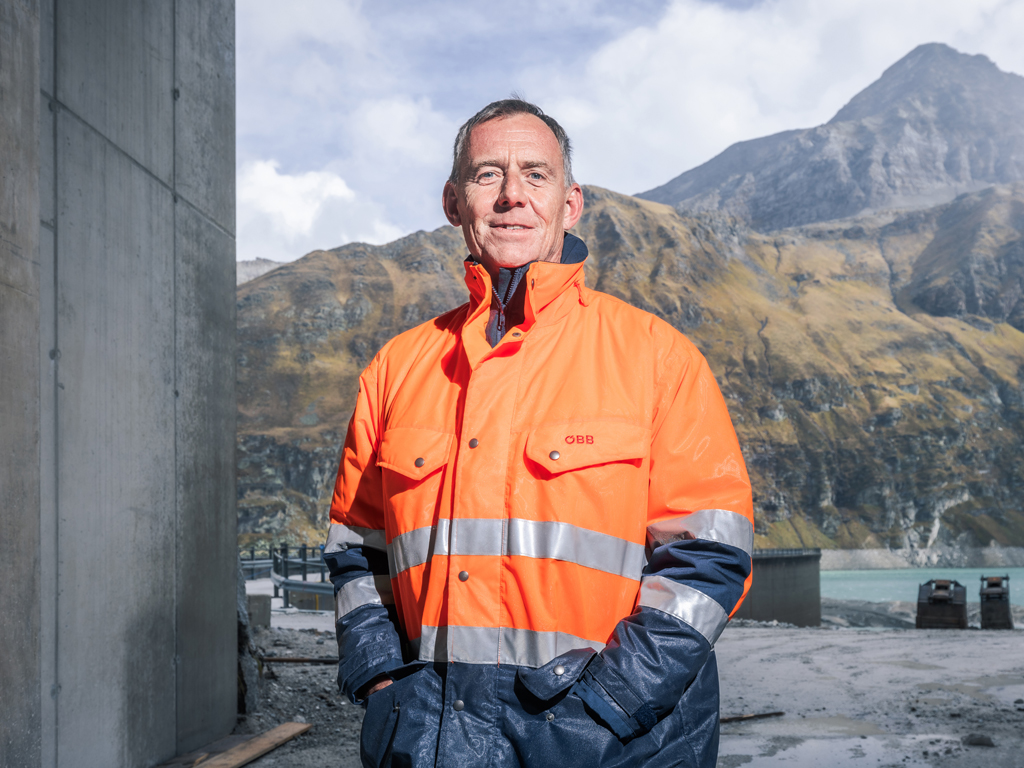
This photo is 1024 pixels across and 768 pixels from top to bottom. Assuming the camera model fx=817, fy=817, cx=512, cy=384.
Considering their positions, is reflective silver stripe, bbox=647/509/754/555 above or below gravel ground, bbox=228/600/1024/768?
above

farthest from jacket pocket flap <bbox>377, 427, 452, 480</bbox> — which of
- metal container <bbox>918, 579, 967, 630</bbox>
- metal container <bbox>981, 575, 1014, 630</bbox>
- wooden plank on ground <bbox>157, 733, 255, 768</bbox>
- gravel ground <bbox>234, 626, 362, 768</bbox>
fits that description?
metal container <bbox>981, 575, 1014, 630</bbox>

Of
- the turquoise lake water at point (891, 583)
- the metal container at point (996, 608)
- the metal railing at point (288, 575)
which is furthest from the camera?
the turquoise lake water at point (891, 583)

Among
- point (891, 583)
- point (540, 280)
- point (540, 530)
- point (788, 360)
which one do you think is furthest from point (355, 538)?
point (788, 360)

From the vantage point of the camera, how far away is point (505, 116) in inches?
87.2

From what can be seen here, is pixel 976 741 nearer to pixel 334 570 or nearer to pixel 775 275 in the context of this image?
pixel 334 570

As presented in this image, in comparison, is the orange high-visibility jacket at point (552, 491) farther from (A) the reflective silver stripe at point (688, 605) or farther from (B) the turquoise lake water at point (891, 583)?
(B) the turquoise lake water at point (891, 583)

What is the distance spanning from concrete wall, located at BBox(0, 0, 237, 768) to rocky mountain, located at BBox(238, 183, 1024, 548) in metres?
112

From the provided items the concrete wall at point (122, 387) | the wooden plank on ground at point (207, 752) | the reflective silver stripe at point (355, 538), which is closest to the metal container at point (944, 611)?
the wooden plank on ground at point (207, 752)

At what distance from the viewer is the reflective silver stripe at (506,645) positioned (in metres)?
1.80

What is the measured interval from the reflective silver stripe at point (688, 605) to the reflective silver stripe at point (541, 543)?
0.35 ft

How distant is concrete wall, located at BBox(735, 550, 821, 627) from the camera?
132 feet

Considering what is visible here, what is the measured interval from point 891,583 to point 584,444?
10699 cm

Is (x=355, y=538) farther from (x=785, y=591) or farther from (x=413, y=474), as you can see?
(x=785, y=591)

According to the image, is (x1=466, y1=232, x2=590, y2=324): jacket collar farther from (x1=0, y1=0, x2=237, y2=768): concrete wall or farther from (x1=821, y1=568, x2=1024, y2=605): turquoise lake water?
(x1=821, y1=568, x2=1024, y2=605): turquoise lake water
